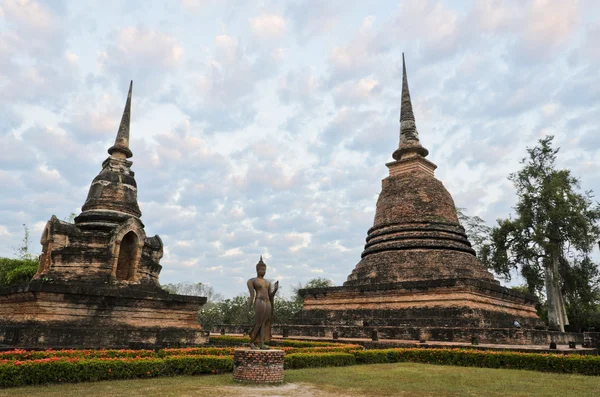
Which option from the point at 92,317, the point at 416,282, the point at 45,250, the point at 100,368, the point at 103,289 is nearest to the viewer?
the point at 100,368

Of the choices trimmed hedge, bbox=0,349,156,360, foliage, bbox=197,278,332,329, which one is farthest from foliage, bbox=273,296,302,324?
trimmed hedge, bbox=0,349,156,360

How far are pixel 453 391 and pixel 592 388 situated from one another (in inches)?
118

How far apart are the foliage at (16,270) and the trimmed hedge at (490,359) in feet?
106

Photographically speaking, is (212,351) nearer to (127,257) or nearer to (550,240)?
(127,257)

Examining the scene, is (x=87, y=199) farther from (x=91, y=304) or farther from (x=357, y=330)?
(x=357, y=330)

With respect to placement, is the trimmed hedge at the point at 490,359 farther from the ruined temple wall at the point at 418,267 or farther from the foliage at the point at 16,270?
the foliage at the point at 16,270

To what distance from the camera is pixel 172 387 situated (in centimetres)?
791

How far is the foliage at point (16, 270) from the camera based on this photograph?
35.0m

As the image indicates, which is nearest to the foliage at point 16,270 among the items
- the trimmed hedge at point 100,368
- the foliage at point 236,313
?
the foliage at point 236,313

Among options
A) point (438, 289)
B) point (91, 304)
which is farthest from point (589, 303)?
point (91, 304)

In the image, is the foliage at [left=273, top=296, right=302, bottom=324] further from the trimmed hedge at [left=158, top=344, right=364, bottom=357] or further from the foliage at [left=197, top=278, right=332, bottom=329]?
the trimmed hedge at [left=158, top=344, right=364, bottom=357]

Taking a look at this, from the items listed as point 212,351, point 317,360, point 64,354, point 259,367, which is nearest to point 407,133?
point 317,360

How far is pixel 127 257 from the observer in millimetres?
16406

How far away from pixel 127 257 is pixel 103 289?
249cm
